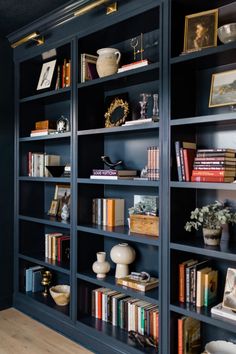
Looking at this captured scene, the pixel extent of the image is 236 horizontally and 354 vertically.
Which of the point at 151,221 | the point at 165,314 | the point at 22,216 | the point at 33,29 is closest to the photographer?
the point at 165,314

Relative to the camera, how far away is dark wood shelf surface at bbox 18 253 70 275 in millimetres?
2931

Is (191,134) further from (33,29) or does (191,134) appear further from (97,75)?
(33,29)

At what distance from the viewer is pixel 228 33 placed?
6.49 ft

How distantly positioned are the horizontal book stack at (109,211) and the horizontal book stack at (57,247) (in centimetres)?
49

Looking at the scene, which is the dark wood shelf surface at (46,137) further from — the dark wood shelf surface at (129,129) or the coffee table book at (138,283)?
the coffee table book at (138,283)

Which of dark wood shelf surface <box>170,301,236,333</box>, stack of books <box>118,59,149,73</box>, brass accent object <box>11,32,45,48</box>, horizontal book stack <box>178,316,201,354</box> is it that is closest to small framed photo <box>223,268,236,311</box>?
dark wood shelf surface <box>170,301,236,333</box>

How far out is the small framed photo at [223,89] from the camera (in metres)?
2.04

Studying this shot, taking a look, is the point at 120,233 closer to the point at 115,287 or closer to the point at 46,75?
the point at 115,287

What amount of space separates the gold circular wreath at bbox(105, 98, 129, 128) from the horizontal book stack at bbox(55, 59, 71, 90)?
0.43 meters

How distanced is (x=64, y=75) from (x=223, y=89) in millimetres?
1434

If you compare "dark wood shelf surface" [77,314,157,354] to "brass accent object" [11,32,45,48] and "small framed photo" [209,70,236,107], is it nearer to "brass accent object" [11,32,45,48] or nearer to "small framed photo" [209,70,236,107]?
"small framed photo" [209,70,236,107]

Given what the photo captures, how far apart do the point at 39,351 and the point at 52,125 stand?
1.82m

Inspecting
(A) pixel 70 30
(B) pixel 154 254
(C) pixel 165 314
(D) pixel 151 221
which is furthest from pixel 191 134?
(A) pixel 70 30

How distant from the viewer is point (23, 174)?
3.44 m
